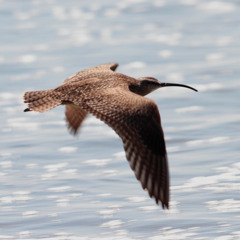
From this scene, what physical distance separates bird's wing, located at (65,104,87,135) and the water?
16.5 inches

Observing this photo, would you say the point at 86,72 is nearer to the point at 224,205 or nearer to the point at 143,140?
the point at 224,205

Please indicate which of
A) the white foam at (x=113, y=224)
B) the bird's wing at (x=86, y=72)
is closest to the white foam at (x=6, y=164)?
the bird's wing at (x=86, y=72)

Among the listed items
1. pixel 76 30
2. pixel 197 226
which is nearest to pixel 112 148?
pixel 197 226

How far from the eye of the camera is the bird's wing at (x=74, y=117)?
A: 38.9 ft

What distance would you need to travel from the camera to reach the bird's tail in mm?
Result: 10016

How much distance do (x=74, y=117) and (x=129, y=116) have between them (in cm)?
276

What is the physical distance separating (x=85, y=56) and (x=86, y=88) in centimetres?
702

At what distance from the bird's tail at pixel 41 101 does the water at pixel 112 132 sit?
105 cm

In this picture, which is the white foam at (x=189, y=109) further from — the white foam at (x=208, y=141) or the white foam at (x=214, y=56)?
the white foam at (x=214, y=56)

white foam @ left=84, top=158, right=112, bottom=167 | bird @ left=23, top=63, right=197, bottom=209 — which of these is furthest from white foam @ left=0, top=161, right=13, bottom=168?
bird @ left=23, top=63, right=197, bottom=209

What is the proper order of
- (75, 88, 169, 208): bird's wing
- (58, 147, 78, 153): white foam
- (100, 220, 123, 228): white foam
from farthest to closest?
1. (58, 147, 78, 153): white foam
2. (100, 220, 123, 228): white foam
3. (75, 88, 169, 208): bird's wing

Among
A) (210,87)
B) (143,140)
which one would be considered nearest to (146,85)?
(143,140)

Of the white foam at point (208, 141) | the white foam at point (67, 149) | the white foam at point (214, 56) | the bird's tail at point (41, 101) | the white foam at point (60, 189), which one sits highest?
the bird's tail at point (41, 101)

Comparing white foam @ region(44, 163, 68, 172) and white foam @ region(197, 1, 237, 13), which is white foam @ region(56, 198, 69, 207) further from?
white foam @ region(197, 1, 237, 13)
